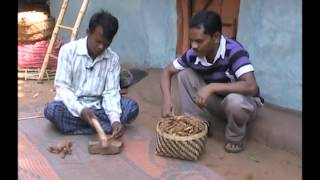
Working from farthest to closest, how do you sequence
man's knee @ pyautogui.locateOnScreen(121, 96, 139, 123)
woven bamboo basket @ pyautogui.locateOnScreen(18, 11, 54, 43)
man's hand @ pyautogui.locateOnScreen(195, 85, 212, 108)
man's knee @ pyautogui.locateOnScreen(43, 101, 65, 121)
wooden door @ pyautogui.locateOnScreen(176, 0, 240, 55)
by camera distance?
1. woven bamboo basket @ pyautogui.locateOnScreen(18, 11, 54, 43)
2. wooden door @ pyautogui.locateOnScreen(176, 0, 240, 55)
3. man's knee @ pyautogui.locateOnScreen(121, 96, 139, 123)
4. man's knee @ pyautogui.locateOnScreen(43, 101, 65, 121)
5. man's hand @ pyautogui.locateOnScreen(195, 85, 212, 108)

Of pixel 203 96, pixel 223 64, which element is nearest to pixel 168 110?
pixel 203 96

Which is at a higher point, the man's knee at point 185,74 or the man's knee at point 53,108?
the man's knee at point 185,74

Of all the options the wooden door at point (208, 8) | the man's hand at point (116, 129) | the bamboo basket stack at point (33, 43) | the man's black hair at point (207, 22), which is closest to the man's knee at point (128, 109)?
the man's hand at point (116, 129)

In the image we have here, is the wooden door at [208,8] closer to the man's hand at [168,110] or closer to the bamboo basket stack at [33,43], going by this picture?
the man's hand at [168,110]

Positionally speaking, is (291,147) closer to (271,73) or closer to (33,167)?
(271,73)

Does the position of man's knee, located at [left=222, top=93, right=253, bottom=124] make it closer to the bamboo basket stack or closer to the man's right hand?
the man's right hand

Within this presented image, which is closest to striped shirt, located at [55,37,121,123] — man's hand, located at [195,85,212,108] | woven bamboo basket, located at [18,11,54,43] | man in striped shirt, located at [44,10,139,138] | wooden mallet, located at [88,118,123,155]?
man in striped shirt, located at [44,10,139,138]

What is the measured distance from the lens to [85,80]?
3822 millimetres

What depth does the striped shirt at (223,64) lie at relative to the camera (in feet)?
11.4

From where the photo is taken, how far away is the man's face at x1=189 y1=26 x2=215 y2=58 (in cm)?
339

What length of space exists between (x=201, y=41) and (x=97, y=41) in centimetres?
78

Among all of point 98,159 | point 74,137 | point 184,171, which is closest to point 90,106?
point 74,137

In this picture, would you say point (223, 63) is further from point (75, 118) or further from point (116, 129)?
point (75, 118)

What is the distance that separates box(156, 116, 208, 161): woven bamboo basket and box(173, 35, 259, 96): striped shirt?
490mm
